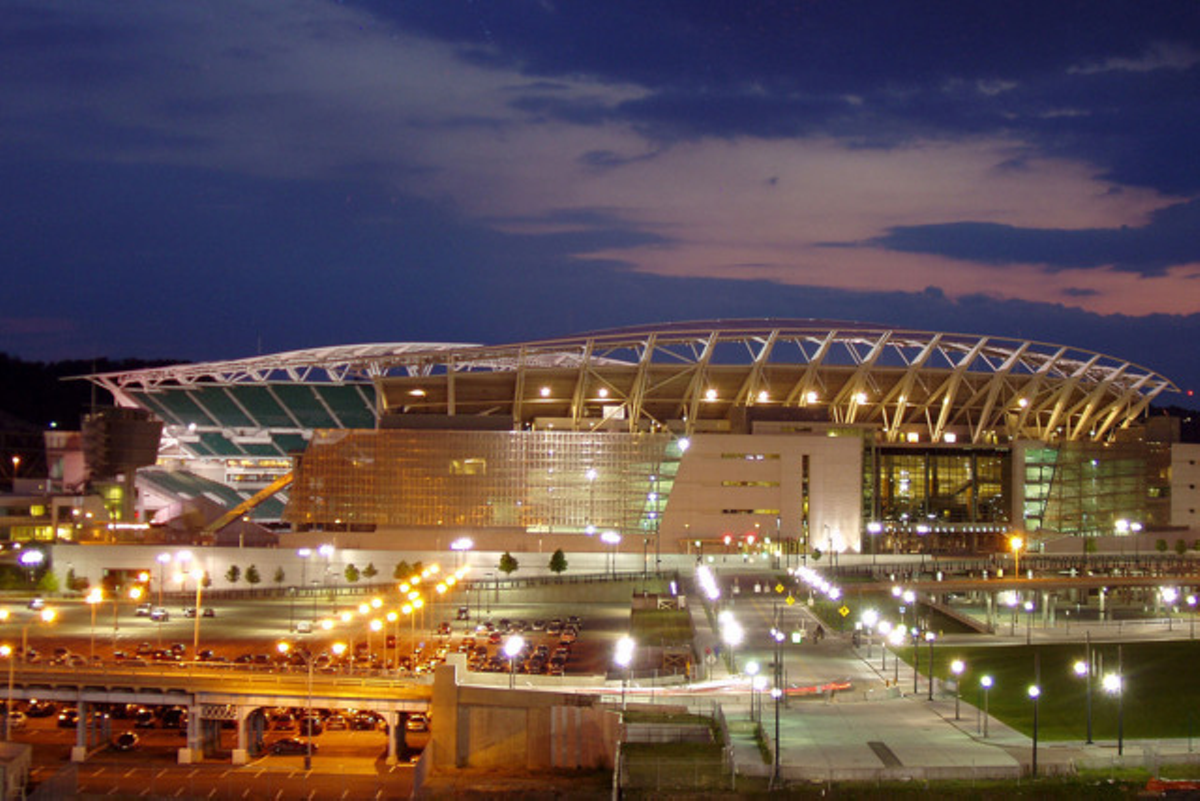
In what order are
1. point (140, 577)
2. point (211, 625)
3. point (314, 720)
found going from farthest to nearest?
1. point (140, 577)
2. point (211, 625)
3. point (314, 720)

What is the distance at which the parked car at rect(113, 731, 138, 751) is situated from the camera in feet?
142

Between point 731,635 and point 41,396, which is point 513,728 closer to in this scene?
point 731,635

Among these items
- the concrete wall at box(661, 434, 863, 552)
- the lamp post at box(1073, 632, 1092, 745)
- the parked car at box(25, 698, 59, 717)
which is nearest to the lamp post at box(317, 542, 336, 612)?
the concrete wall at box(661, 434, 863, 552)

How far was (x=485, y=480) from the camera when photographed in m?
81.8

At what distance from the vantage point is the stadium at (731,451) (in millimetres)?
81750

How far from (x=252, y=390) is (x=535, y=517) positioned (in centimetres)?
3026

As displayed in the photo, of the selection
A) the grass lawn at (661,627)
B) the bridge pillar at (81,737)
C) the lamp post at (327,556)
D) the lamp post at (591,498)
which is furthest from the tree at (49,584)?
the bridge pillar at (81,737)

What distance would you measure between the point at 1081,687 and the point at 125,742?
31.1m

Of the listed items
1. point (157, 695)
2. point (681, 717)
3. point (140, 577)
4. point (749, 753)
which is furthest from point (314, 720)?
point (140, 577)

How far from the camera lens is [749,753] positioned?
111ft

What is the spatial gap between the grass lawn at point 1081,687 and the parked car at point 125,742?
86.7ft

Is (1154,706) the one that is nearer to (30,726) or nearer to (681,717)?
(681,717)

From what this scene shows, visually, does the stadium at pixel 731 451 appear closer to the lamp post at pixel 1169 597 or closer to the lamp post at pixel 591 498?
the lamp post at pixel 591 498

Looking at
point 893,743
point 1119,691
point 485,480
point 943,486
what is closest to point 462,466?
point 485,480
